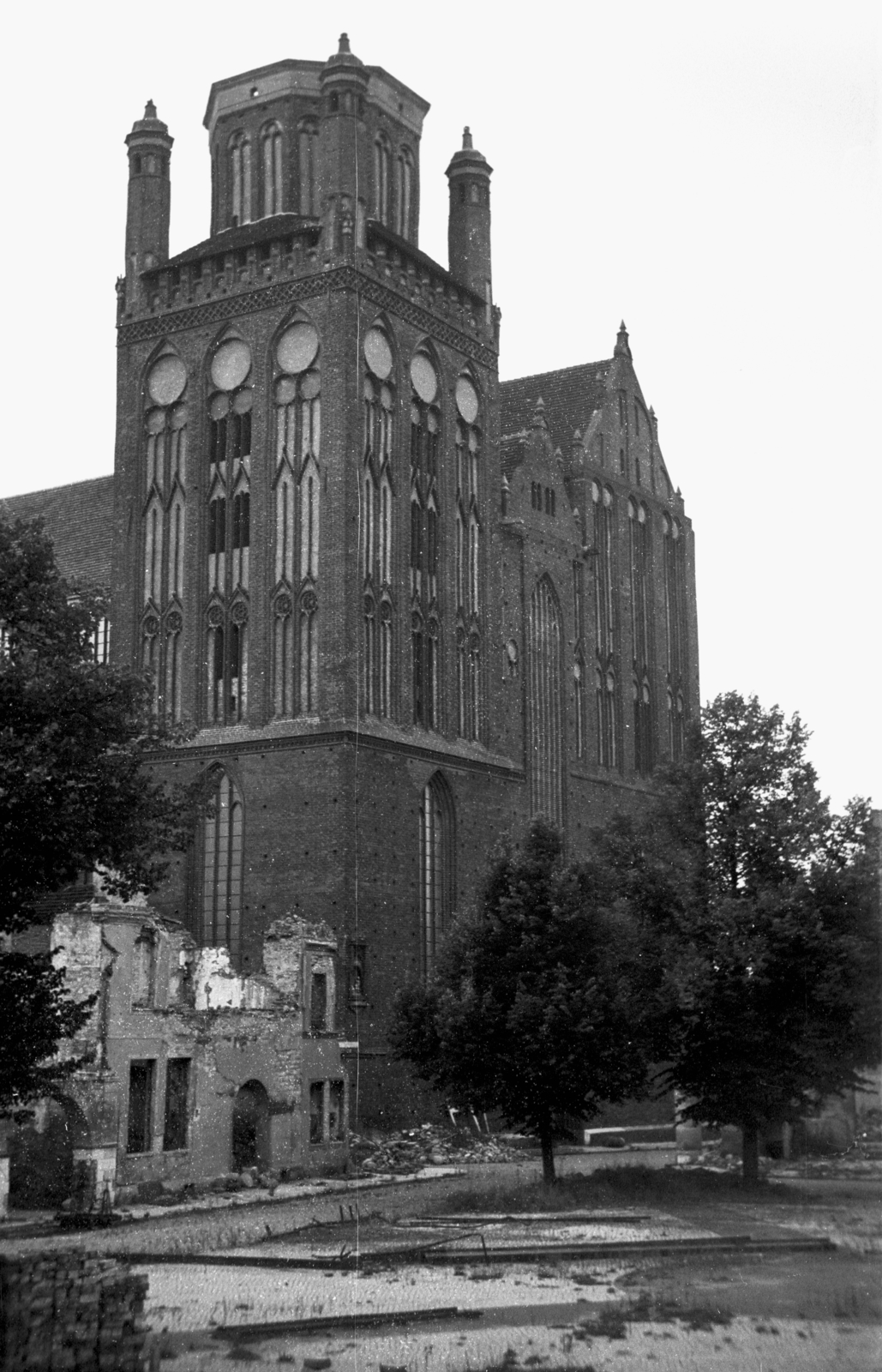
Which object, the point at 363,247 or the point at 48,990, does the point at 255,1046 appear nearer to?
the point at 48,990

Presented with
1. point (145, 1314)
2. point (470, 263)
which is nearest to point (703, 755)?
point (145, 1314)

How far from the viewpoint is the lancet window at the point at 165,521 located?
153 ft

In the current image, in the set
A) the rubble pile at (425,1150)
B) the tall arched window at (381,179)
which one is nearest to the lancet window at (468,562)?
the tall arched window at (381,179)

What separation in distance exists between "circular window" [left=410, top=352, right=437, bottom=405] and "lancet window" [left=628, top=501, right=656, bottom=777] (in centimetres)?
1182

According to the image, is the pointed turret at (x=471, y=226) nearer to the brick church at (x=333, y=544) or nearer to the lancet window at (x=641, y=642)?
the brick church at (x=333, y=544)

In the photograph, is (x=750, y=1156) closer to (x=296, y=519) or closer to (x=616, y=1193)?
(x=616, y=1193)

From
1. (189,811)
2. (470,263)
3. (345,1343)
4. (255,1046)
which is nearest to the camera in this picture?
(345,1343)

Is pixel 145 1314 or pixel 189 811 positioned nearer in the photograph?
pixel 145 1314

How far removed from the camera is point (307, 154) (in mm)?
A: 48344

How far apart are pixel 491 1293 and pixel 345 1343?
208cm

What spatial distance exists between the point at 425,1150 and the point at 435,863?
8.76 m

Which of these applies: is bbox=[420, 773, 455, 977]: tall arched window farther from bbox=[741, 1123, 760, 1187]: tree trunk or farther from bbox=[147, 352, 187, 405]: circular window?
bbox=[741, 1123, 760, 1187]: tree trunk

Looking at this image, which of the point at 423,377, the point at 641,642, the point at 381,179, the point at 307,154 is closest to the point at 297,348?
the point at 423,377

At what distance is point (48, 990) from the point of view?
2148 cm
